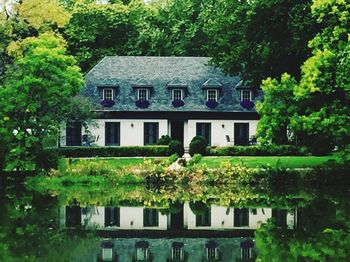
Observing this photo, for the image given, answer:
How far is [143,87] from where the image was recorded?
175 ft

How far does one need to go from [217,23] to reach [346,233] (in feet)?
88.8

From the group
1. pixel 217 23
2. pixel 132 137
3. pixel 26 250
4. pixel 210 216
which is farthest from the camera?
pixel 132 137

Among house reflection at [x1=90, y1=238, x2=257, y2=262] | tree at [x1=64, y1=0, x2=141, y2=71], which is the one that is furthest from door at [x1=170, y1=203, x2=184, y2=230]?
tree at [x1=64, y1=0, x2=141, y2=71]

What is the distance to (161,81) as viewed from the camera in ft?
179

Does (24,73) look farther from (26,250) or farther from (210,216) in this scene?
(26,250)

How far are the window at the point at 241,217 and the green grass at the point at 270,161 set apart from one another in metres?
10.9

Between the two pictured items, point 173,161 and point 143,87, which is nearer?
point 173,161

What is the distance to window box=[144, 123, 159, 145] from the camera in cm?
5288

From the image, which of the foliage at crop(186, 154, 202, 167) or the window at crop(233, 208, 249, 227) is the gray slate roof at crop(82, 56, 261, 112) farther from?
the window at crop(233, 208, 249, 227)

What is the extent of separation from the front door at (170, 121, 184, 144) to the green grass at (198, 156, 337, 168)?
959 centimetres

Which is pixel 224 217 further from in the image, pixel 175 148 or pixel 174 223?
pixel 175 148

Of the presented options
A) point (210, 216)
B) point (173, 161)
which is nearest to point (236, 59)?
point (173, 161)

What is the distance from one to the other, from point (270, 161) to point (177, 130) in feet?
40.8

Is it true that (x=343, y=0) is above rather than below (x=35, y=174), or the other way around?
above
